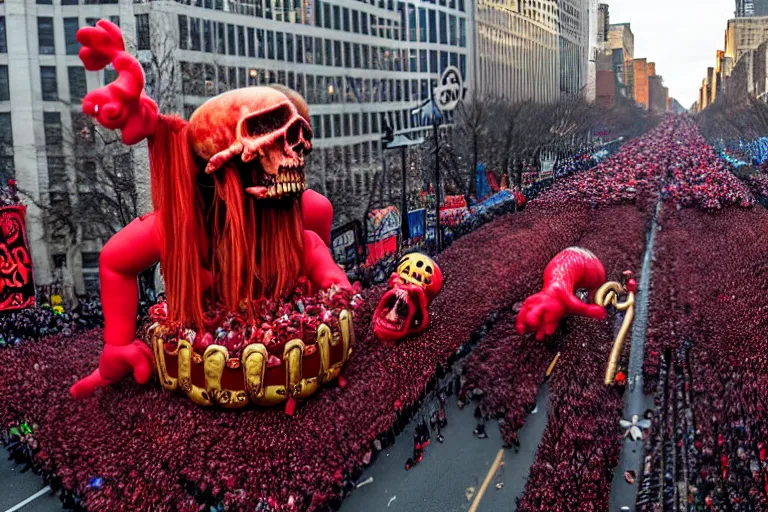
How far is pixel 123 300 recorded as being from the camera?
11.4 meters

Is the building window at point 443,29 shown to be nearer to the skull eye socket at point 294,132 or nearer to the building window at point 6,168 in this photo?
the building window at point 6,168

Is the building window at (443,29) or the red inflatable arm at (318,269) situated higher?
the building window at (443,29)

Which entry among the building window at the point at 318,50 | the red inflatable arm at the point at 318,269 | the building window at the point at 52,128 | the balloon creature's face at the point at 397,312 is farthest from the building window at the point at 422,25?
the red inflatable arm at the point at 318,269

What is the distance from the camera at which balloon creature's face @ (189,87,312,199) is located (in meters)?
10.7

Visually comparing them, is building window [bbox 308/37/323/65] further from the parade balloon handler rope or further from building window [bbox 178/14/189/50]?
the parade balloon handler rope

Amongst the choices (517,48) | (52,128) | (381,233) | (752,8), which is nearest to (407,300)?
(381,233)

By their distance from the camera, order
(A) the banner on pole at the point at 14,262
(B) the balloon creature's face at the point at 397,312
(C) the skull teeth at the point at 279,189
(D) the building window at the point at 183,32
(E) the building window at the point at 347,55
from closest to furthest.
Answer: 1. (C) the skull teeth at the point at 279,189
2. (B) the balloon creature's face at the point at 397,312
3. (A) the banner on pole at the point at 14,262
4. (D) the building window at the point at 183,32
5. (E) the building window at the point at 347,55

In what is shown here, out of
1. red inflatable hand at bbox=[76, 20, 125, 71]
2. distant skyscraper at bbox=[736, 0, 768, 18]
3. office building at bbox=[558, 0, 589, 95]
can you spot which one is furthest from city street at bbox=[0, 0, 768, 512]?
distant skyscraper at bbox=[736, 0, 768, 18]

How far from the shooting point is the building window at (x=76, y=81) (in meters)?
21.1

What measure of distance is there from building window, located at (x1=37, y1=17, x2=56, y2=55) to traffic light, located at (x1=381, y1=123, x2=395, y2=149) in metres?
10.5

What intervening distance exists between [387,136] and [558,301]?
12313mm

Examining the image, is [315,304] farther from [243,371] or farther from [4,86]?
[4,86]

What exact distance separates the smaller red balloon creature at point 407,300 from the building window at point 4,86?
39.2 feet

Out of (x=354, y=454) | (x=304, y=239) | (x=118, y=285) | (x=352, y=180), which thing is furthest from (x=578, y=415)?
(x=352, y=180)
